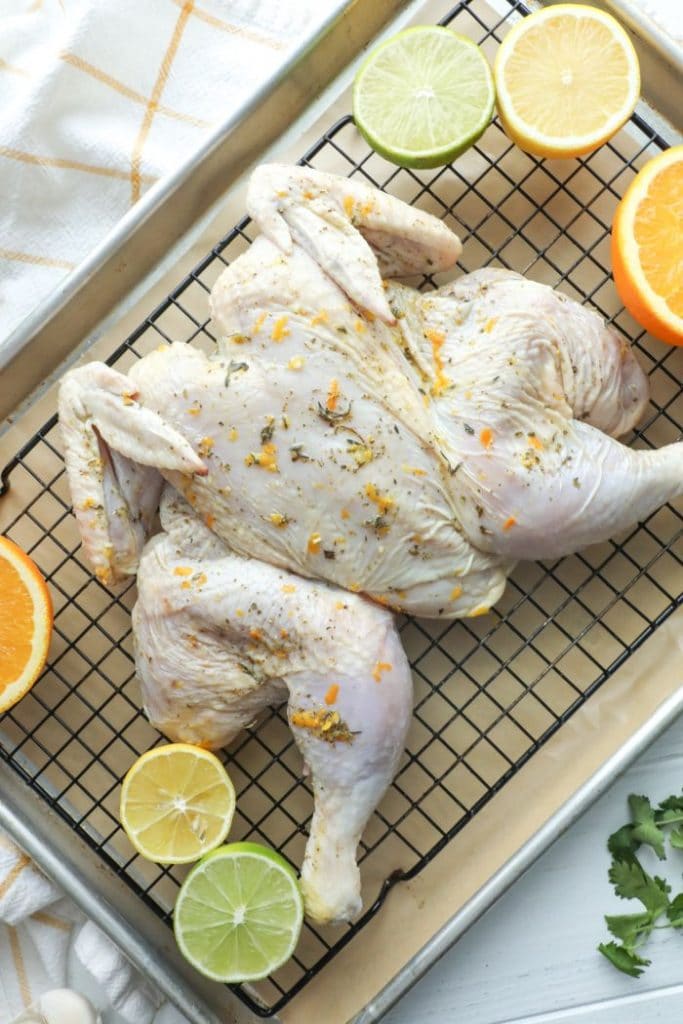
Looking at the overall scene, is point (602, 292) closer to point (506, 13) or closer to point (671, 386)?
point (671, 386)

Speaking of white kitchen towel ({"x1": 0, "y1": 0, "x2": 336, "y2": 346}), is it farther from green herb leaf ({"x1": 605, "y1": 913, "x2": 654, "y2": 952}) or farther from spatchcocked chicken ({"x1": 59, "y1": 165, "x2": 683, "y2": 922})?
green herb leaf ({"x1": 605, "y1": 913, "x2": 654, "y2": 952})

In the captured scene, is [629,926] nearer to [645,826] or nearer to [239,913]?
[645,826]

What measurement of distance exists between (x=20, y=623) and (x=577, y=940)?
1593 millimetres

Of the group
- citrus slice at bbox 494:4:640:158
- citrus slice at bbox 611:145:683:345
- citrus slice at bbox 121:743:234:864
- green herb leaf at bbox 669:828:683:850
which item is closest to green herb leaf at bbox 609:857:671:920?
green herb leaf at bbox 669:828:683:850

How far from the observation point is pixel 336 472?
8.44 feet

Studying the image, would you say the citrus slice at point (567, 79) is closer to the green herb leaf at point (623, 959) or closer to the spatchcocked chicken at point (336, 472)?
the spatchcocked chicken at point (336, 472)

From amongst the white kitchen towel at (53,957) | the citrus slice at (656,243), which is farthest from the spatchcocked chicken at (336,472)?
the white kitchen towel at (53,957)

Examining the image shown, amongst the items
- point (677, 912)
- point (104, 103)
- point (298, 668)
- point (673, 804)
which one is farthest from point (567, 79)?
point (677, 912)

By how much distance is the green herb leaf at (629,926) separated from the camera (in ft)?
9.58

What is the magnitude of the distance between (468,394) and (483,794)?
3.32ft

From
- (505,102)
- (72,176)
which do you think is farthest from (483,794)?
(72,176)

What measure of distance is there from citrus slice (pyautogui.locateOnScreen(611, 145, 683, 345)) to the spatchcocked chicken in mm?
129

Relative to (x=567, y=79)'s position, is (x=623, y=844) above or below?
below

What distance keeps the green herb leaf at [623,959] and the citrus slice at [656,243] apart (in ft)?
4.92
